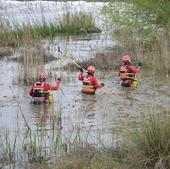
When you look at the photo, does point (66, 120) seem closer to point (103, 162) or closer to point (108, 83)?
point (103, 162)

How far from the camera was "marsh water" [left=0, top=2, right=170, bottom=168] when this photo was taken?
343 inches

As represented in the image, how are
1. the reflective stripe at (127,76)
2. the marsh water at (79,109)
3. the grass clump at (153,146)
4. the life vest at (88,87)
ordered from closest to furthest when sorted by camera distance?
the grass clump at (153,146) < the marsh water at (79,109) < the life vest at (88,87) < the reflective stripe at (127,76)

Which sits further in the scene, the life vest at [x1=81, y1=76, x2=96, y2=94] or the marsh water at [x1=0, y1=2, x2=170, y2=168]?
the life vest at [x1=81, y1=76, x2=96, y2=94]

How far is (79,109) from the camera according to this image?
35.8 feet

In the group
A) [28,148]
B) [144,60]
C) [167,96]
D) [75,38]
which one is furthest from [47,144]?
[75,38]

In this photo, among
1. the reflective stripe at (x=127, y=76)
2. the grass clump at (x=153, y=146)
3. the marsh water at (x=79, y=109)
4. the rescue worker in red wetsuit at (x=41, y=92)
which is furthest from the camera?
the reflective stripe at (x=127, y=76)

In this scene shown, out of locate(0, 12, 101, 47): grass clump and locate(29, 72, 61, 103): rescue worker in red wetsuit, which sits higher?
locate(0, 12, 101, 47): grass clump

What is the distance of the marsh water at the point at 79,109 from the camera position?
8.70 metres

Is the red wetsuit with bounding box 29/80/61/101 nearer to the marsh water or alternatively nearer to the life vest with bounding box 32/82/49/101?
the life vest with bounding box 32/82/49/101

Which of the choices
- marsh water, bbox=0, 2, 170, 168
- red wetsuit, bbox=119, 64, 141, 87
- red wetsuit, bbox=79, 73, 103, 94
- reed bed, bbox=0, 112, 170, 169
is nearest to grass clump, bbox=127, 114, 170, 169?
reed bed, bbox=0, 112, 170, 169

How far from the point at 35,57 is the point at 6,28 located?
6959mm

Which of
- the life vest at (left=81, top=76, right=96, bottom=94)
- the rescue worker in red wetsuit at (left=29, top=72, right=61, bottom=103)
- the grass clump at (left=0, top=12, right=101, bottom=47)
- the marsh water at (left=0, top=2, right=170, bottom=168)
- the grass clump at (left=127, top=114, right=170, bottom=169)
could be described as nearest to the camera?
the grass clump at (left=127, top=114, right=170, bottom=169)

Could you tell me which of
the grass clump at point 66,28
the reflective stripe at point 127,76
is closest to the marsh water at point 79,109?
the reflective stripe at point 127,76

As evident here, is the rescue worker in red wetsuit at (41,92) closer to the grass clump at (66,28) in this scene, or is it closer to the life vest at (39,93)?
the life vest at (39,93)
